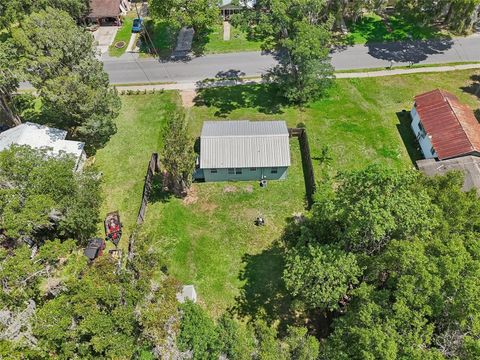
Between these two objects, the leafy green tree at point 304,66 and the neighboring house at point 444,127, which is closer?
the neighboring house at point 444,127

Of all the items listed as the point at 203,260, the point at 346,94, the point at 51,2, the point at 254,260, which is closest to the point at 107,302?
the point at 203,260

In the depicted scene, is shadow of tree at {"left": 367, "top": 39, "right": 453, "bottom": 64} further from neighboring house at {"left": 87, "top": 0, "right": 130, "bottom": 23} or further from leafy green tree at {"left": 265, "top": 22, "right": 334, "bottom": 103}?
neighboring house at {"left": 87, "top": 0, "right": 130, "bottom": 23}

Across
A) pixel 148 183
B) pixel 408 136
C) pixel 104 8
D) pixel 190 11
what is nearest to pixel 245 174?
pixel 148 183

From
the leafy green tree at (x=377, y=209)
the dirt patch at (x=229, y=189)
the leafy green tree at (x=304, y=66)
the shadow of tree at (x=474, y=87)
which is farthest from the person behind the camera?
the shadow of tree at (x=474, y=87)

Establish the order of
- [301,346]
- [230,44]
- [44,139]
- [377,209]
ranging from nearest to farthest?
1. [377,209]
2. [301,346]
3. [44,139]
4. [230,44]

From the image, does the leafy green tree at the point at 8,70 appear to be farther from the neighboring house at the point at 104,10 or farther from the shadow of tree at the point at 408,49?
the shadow of tree at the point at 408,49

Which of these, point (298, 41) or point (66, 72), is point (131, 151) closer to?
point (66, 72)

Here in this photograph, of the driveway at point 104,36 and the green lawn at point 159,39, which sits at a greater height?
the green lawn at point 159,39

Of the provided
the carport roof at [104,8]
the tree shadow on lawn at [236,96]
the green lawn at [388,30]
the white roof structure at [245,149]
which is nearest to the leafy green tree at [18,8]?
the carport roof at [104,8]
